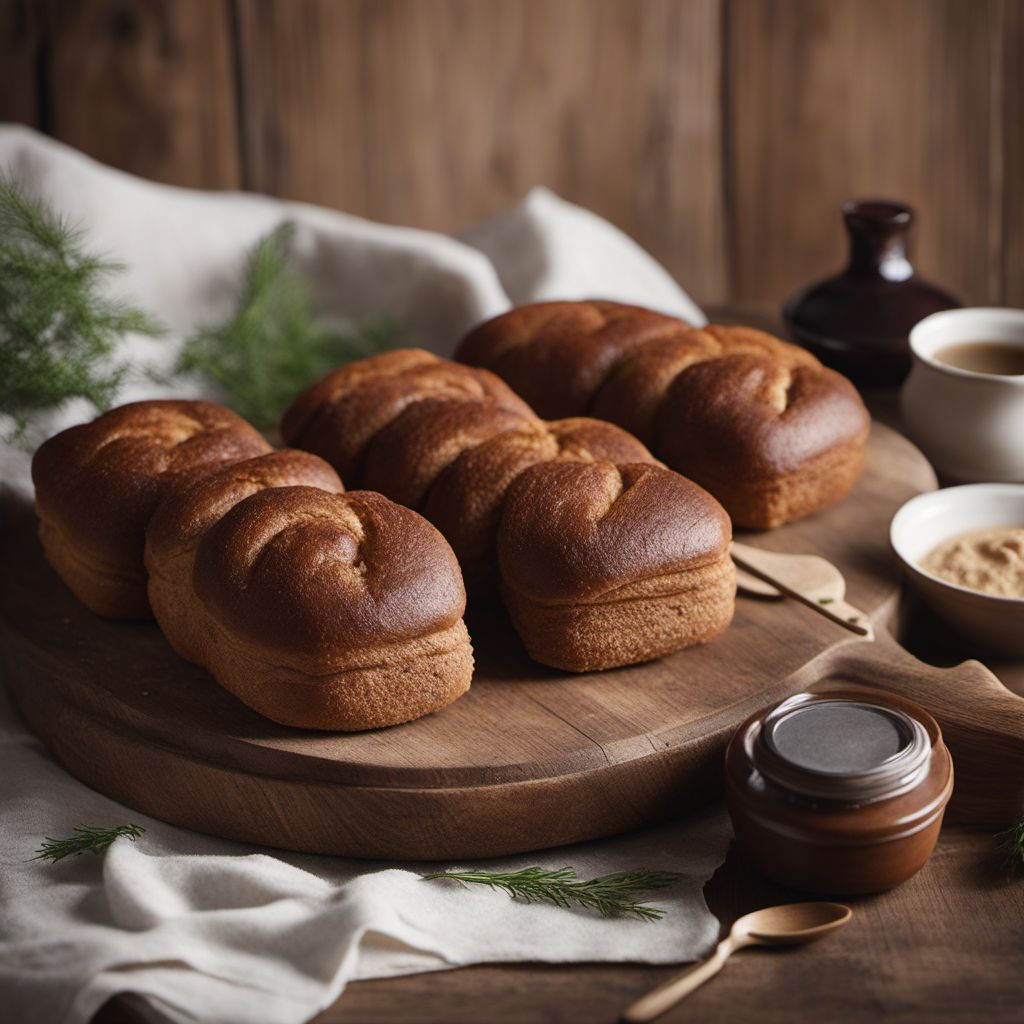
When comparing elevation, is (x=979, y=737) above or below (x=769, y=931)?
above

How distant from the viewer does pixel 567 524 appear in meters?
2.36

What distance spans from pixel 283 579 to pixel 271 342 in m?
1.53

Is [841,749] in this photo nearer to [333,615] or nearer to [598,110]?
[333,615]

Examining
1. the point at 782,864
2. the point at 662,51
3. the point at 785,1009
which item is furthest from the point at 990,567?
the point at 662,51

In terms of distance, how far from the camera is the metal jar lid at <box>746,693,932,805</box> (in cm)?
197

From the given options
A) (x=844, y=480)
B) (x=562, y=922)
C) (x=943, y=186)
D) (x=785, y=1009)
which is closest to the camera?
(x=785, y=1009)

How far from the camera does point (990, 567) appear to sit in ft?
8.61

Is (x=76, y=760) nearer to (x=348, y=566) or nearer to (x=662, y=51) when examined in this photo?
(x=348, y=566)

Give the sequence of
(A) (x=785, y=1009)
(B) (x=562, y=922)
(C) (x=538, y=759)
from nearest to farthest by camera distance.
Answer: (A) (x=785, y=1009) < (B) (x=562, y=922) < (C) (x=538, y=759)

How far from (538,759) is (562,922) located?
0.81 ft

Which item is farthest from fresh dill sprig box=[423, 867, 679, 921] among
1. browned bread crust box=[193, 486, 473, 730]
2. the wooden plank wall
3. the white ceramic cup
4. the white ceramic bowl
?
the wooden plank wall

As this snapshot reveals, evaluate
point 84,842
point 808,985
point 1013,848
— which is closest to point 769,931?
point 808,985

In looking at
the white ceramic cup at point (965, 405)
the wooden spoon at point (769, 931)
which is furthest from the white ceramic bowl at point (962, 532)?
the wooden spoon at point (769, 931)

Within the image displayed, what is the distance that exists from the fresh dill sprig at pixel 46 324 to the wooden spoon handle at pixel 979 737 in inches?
73.6
